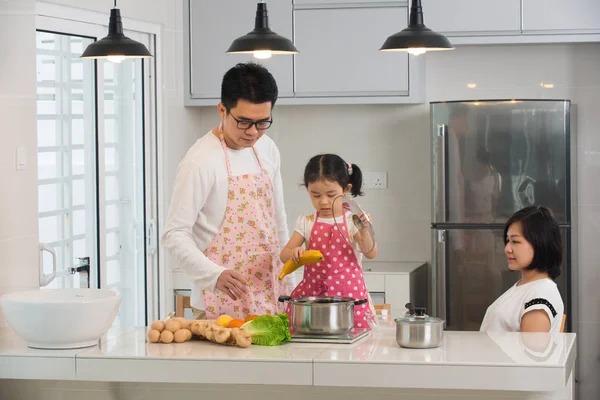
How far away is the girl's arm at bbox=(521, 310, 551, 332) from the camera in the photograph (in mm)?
2634

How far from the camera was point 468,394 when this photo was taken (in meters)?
2.36

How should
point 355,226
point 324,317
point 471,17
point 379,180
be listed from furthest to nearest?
point 379,180
point 471,17
point 355,226
point 324,317

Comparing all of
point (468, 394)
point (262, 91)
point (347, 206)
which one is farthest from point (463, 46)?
point (468, 394)

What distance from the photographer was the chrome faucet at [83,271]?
3.96 metres

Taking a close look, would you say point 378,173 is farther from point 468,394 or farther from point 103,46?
point 468,394

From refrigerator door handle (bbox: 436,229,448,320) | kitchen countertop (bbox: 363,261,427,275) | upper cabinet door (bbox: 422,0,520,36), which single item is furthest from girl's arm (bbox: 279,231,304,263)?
upper cabinet door (bbox: 422,0,520,36)

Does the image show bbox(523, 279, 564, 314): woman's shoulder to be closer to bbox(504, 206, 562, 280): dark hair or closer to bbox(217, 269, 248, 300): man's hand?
bbox(504, 206, 562, 280): dark hair

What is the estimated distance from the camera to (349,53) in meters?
4.62

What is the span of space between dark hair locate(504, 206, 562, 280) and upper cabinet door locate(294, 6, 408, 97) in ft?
6.25

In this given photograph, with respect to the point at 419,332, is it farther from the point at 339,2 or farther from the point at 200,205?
the point at 339,2

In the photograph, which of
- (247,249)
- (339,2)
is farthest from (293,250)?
(339,2)

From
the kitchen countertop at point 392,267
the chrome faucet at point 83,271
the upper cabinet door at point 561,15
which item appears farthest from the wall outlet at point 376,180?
the chrome faucet at point 83,271

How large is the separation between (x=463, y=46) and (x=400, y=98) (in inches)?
20.3

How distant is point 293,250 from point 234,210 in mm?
240
